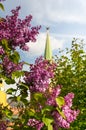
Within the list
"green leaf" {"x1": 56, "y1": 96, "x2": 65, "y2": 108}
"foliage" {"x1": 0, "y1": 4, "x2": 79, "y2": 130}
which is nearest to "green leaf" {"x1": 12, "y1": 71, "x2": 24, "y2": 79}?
"foliage" {"x1": 0, "y1": 4, "x2": 79, "y2": 130}

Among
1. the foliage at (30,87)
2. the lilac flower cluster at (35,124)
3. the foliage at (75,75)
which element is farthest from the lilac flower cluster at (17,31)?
the foliage at (75,75)

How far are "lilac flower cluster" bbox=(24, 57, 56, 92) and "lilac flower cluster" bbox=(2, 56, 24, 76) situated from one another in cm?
27

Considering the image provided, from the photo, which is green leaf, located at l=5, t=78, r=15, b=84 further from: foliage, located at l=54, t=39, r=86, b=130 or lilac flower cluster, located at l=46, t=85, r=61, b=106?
foliage, located at l=54, t=39, r=86, b=130

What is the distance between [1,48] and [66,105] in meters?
1.51

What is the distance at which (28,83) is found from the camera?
5.25 meters

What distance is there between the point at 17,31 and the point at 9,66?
52cm

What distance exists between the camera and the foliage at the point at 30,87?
4.45 meters

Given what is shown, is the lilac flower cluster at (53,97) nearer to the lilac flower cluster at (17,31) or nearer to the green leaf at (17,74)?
the green leaf at (17,74)

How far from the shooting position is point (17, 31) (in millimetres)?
5574

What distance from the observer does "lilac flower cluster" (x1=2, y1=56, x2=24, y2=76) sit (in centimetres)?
552

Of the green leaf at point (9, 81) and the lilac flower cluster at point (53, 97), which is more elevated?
the green leaf at point (9, 81)

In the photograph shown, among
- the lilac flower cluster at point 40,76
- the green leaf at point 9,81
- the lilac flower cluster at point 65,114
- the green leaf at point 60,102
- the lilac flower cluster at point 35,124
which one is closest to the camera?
the green leaf at point 60,102

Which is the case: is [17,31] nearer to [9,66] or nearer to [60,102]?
[9,66]

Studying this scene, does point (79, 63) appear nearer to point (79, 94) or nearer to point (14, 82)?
point (79, 94)
